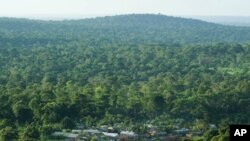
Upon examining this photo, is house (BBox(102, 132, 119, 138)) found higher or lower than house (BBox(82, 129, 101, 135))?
lower

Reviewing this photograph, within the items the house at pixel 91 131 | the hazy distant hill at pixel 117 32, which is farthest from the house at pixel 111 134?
the hazy distant hill at pixel 117 32

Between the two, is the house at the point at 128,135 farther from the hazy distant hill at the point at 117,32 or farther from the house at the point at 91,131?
the hazy distant hill at the point at 117,32

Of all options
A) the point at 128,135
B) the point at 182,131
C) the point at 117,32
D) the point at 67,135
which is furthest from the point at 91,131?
the point at 117,32

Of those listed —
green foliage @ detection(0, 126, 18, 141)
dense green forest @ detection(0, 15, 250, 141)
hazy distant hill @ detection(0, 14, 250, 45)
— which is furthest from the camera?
hazy distant hill @ detection(0, 14, 250, 45)

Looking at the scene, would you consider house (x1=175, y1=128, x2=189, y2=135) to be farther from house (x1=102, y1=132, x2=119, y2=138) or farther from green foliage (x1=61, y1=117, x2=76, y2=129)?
green foliage (x1=61, y1=117, x2=76, y2=129)

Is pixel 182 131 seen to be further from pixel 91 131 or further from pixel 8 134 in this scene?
pixel 8 134

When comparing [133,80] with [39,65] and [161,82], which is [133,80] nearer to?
[161,82]

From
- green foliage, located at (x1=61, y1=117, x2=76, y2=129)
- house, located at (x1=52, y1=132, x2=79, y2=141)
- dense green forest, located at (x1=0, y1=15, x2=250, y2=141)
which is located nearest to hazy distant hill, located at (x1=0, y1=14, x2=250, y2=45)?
dense green forest, located at (x1=0, y1=15, x2=250, y2=141)
